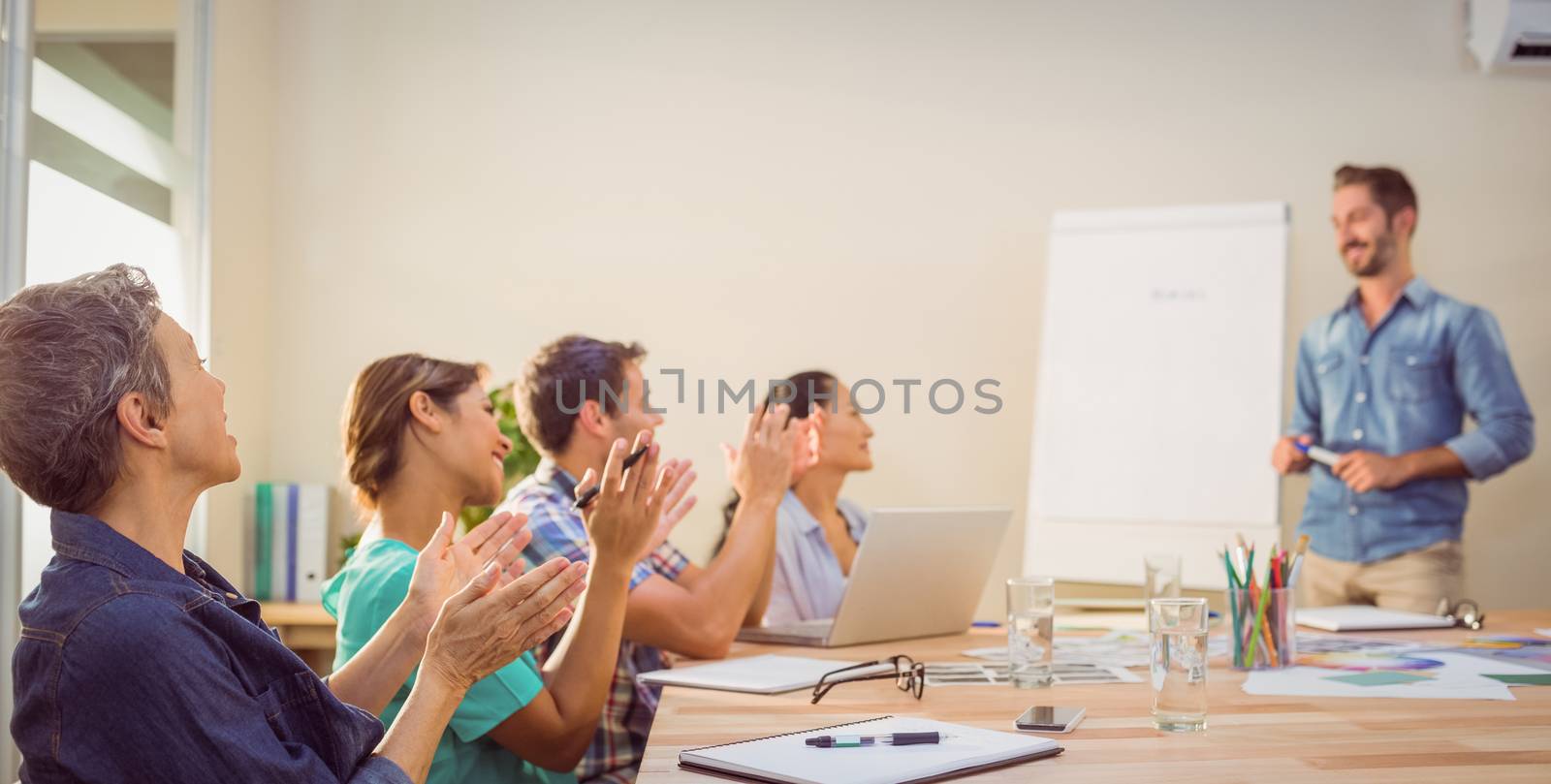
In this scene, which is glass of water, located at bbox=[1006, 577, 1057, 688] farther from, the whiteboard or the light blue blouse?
the whiteboard

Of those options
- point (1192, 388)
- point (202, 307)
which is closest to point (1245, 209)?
point (1192, 388)

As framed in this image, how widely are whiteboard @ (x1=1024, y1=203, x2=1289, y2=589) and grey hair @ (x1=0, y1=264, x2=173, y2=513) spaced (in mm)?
3076

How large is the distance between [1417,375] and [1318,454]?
17.0 inches

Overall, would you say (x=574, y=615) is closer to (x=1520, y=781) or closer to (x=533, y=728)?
(x=533, y=728)

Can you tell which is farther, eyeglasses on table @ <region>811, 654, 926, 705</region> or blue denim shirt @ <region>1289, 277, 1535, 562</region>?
blue denim shirt @ <region>1289, 277, 1535, 562</region>

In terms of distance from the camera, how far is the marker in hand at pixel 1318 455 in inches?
132

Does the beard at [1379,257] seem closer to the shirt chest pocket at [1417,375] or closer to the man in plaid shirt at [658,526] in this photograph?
the shirt chest pocket at [1417,375]

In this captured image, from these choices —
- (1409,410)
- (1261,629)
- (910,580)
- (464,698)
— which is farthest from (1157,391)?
(464,698)

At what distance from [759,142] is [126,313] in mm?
3260

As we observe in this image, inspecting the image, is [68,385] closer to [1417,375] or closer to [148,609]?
[148,609]

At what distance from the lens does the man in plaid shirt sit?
206cm

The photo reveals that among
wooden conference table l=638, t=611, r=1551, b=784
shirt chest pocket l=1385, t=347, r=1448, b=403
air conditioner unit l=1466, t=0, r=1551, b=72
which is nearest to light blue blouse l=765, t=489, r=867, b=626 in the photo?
wooden conference table l=638, t=611, r=1551, b=784

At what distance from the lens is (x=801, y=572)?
2.91 meters

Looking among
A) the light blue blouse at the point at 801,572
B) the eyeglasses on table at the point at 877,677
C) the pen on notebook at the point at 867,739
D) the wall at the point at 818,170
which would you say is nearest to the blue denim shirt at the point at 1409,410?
the wall at the point at 818,170
